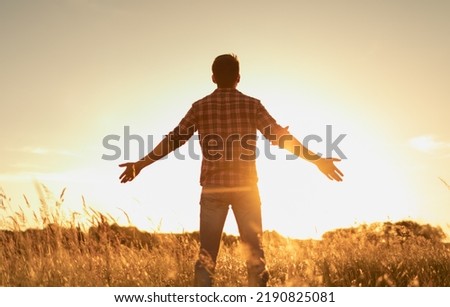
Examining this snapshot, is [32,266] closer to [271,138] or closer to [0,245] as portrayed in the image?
[0,245]

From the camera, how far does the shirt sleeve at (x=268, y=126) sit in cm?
485

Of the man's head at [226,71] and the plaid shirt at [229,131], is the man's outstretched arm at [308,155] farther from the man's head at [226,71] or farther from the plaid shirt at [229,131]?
the man's head at [226,71]

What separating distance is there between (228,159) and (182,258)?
173 cm

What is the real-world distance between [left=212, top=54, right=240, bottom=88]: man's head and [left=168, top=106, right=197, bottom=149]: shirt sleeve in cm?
37

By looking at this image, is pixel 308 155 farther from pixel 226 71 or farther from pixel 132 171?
pixel 132 171

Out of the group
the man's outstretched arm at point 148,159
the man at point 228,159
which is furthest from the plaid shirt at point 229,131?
the man's outstretched arm at point 148,159

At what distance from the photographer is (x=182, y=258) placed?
586 centimetres

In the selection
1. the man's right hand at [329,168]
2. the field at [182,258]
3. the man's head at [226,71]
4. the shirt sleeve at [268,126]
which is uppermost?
the man's head at [226,71]

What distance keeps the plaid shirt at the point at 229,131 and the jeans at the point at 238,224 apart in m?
0.09

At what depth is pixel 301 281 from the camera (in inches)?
199

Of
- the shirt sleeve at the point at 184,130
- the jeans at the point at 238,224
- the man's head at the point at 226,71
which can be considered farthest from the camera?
the shirt sleeve at the point at 184,130

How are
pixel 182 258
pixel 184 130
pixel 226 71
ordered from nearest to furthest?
pixel 226 71, pixel 184 130, pixel 182 258

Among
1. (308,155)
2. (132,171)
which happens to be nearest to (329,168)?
(308,155)

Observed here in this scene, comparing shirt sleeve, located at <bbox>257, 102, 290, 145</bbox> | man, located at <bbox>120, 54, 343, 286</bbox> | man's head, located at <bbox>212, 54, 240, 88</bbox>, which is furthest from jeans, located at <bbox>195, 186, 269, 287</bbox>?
man's head, located at <bbox>212, 54, 240, 88</bbox>
